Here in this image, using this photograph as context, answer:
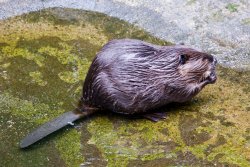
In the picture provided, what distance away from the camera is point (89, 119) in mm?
3453

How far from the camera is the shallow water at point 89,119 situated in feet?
10.2

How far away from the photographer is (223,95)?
3.68 m

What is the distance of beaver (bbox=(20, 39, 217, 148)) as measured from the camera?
11.0 ft

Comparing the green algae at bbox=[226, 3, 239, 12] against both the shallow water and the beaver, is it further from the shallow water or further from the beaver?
the beaver

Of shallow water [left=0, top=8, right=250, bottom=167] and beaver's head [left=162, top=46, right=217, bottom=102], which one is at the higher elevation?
beaver's head [left=162, top=46, right=217, bottom=102]

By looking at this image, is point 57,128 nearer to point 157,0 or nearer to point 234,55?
point 234,55

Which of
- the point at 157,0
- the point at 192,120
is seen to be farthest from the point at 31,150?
the point at 157,0

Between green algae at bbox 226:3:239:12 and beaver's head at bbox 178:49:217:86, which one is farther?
green algae at bbox 226:3:239:12

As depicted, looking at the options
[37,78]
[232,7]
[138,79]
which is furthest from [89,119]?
[232,7]

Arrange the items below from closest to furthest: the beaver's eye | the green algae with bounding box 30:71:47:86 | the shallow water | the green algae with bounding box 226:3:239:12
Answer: the shallow water
the beaver's eye
the green algae with bounding box 30:71:47:86
the green algae with bounding box 226:3:239:12

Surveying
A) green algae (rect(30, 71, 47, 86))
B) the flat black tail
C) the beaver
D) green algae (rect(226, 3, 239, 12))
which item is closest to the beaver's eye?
the beaver

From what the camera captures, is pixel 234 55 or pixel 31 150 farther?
pixel 234 55

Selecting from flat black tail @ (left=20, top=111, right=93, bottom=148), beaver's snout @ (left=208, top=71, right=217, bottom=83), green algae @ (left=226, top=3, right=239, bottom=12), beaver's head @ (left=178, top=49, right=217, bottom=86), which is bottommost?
flat black tail @ (left=20, top=111, right=93, bottom=148)

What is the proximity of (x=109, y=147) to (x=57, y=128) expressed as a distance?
341mm
